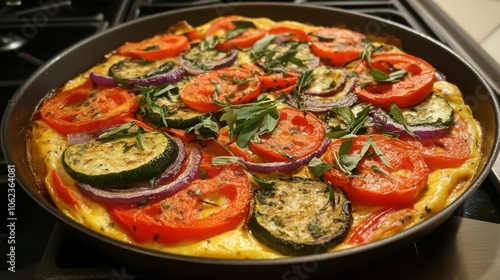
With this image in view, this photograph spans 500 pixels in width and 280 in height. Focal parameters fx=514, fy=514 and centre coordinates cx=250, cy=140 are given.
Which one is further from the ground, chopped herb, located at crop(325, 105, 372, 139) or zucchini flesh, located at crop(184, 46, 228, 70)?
chopped herb, located at crop(325, 105, 372, 139)

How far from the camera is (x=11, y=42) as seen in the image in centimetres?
387

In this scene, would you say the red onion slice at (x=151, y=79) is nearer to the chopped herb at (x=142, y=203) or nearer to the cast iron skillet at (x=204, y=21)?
the cast iron skillet at (x=204, y=21)

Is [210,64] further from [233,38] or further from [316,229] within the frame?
[316,229]

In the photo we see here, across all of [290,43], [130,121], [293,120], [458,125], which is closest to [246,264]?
[293,120]

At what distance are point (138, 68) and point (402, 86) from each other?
4.93ft

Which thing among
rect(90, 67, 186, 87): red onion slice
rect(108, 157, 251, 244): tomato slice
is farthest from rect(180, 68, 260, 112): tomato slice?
rect(108, 157, 251, 244): tomato slice

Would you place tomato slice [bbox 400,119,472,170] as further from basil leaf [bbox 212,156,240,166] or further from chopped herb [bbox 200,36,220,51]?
chopped herb [bbox 200,36,220,51]

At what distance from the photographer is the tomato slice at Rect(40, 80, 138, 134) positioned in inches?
98.7

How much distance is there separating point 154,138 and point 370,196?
0.97m

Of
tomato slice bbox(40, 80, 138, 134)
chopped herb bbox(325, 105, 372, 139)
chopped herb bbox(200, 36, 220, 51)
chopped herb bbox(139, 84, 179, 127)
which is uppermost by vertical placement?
chopped herb bbox(325, 105, 372, 139)

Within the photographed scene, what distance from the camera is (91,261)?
6.97 ft

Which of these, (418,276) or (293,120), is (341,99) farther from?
(418,276)

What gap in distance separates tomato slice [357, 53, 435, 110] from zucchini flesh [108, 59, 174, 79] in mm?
1113

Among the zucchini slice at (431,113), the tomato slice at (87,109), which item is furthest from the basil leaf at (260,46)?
the zucchini slice at (431,113)
